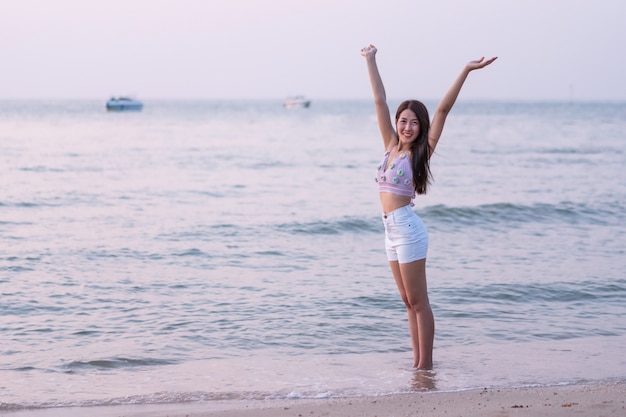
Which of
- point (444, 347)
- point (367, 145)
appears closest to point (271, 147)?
point (367, 145)

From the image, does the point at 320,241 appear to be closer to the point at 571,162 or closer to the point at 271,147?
the point at 571,162

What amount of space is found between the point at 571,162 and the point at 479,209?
1504 centimetres

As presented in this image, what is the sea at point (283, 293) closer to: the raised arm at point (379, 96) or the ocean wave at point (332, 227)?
the ocean wave at point (332, 227)

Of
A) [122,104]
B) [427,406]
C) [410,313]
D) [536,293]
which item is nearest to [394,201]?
[410,313]

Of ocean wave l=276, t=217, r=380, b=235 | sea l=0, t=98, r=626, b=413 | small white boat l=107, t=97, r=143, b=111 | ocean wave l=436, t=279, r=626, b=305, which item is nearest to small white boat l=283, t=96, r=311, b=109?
small white boat l=107, t=97, r=143, b=111

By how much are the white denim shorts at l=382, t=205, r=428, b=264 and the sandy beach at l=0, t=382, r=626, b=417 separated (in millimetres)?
991

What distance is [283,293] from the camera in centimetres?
960

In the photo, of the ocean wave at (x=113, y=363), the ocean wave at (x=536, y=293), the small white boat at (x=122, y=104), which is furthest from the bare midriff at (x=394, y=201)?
the small white boat at (x=122, y=104)

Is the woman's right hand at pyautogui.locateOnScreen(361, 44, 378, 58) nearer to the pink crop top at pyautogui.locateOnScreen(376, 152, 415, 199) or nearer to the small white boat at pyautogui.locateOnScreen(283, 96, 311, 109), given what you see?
the pink crop top at pyautogui.locateOnScreen(376, 152, 415, 199)

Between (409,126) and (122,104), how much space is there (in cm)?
11361

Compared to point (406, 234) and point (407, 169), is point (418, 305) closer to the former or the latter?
point (406, 234)

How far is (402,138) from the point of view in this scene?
19.5 ft

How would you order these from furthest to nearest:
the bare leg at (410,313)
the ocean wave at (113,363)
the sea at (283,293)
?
the ocean wave at (113,363)
the sea at (283,293)
the bare leg at (410,313)

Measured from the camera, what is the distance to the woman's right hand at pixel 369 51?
19.9 feet
